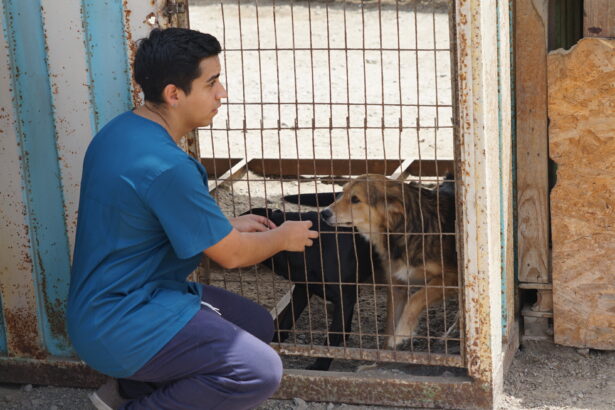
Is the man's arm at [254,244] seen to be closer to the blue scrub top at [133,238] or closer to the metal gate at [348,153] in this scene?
the blue scrub top at [133,238]

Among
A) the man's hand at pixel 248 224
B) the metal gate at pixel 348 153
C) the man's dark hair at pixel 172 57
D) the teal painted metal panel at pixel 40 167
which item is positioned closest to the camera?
the man's dark hair at pixel 172 57

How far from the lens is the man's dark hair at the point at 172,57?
3.26 metres

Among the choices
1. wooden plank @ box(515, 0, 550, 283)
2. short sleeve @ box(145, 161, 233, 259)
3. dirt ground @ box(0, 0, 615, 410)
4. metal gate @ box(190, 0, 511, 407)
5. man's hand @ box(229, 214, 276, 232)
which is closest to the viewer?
short sleeve @ box(145, 161, 233, 259)

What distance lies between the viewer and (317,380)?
4.29 meters

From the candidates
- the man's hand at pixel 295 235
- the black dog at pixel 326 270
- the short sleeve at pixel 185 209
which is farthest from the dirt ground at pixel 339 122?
the short sleeve at pixel 185 209

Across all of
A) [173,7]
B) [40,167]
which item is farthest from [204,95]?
[40,167]

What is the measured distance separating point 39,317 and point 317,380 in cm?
144

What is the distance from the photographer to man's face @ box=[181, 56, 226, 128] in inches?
131

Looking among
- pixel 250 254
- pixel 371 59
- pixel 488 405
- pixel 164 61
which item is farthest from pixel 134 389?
pixel 371 59

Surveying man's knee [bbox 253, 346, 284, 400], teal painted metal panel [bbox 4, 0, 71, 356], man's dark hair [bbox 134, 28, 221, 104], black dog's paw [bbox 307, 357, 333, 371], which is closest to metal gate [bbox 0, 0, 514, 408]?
teal painted metal panel [bbox 4, 0, 71, 356]

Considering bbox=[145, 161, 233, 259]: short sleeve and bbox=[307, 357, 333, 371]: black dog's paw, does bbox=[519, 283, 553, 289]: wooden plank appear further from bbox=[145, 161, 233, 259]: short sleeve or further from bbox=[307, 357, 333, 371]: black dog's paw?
bbox=[145, 161, 233, 259]: short sleeve

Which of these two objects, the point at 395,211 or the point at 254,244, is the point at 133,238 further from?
the point at 395,211

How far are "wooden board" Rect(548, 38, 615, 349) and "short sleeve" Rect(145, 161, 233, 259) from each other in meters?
2.08

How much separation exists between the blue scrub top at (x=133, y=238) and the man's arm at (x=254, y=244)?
0.06 meters
